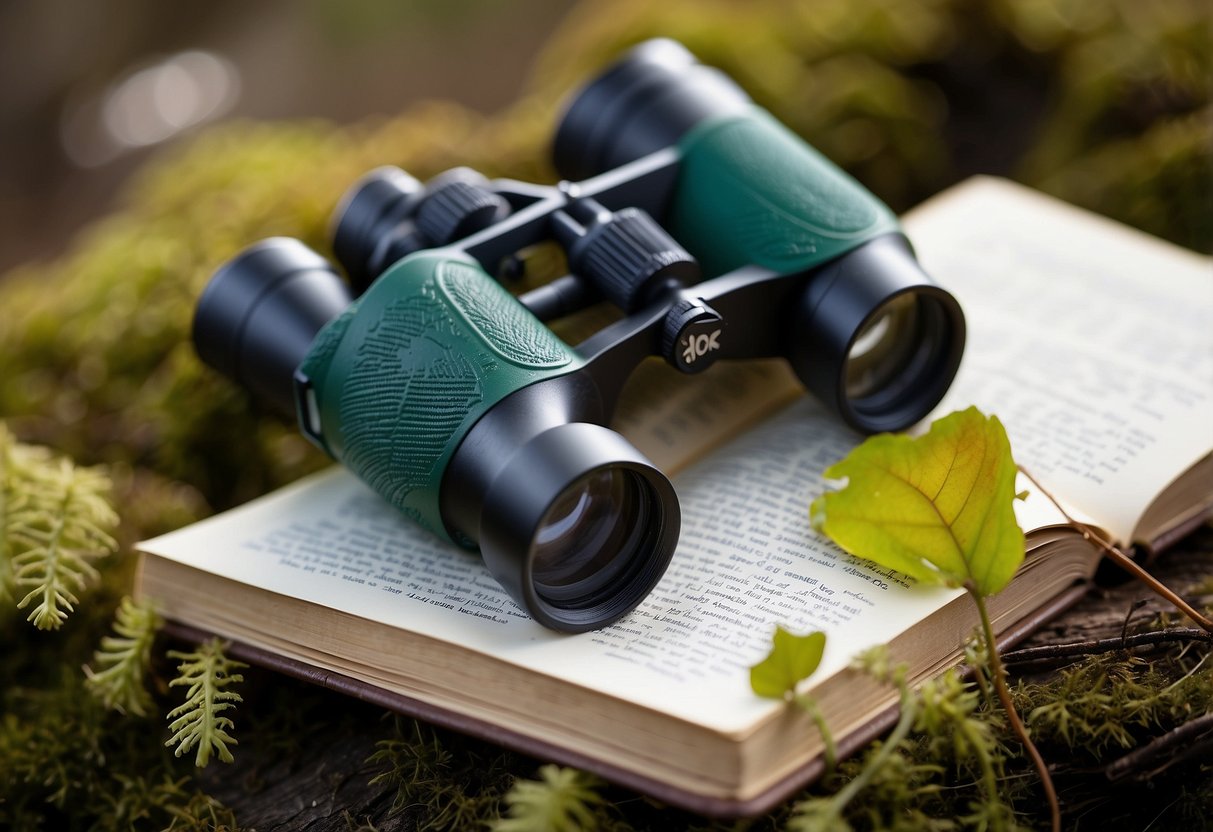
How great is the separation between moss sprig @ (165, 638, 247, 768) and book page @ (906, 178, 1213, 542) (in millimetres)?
780

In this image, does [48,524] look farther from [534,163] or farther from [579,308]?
[534,163]

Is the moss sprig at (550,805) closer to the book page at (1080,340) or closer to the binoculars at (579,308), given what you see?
the binoculars at (579,308)

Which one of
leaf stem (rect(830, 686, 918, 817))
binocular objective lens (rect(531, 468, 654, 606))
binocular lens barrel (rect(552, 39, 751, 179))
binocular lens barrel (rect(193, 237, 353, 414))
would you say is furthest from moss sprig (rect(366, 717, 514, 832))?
binocular lens barrel (rect(552, 39, 751, 179))

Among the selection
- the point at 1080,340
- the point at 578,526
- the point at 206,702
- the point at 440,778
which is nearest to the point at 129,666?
the point at 206,702

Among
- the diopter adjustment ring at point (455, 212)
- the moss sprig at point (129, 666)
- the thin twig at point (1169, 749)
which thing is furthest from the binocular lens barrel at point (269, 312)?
the thin twig at point (1169, 749)

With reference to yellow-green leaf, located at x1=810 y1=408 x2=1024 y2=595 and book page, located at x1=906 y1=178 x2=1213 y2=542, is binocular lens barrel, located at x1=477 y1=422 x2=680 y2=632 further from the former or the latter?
book page, located at x1=906 y1=178 x2=1213 y2=542

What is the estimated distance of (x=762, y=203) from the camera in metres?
1.28

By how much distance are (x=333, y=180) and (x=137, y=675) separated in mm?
804

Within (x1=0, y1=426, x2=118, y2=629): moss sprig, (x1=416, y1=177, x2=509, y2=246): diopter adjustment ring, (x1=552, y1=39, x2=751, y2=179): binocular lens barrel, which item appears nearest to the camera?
(x1=0, y1=426, x2=118, y2=629): moss sprig

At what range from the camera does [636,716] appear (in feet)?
2.98

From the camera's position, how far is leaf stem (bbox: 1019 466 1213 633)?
1025 mm

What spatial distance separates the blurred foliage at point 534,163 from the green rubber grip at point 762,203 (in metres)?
0.42

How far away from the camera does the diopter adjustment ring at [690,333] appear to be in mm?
1165

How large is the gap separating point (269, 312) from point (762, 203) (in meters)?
0.53
